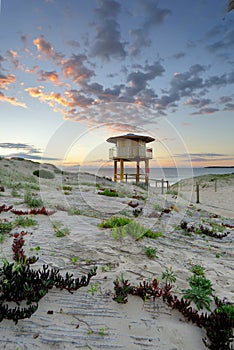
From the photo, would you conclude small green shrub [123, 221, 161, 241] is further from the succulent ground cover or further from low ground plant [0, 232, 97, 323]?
low ground plant [0, 232, 97, 323]

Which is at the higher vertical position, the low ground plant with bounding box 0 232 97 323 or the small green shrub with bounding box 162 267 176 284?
the low ground plant with bounding box 0 232 97 323

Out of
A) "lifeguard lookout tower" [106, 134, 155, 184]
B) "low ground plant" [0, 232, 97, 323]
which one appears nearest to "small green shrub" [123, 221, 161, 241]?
"low ground plant" [0, 232, 97, 323]

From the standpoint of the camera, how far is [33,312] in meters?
2.69

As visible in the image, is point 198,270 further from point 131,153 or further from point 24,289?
point 131,153

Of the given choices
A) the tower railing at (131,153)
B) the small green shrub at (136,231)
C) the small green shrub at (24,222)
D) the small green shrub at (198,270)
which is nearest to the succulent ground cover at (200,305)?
the small green shrub at (198,270)

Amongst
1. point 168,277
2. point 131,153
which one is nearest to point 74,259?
point 168,277

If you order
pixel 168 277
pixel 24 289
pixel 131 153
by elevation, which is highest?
pixel 131 153

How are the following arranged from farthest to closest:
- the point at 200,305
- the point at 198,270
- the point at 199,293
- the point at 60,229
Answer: the point at 60,229 < the point at 198,270 < the point at 199,293 < the point at 200,305

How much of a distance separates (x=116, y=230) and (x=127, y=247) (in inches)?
26.0

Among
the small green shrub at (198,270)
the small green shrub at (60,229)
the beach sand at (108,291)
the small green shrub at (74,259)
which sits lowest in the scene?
the small green shrub at (198,270)

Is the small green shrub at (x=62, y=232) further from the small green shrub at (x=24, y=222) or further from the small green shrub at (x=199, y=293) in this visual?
the small green shrub at (x=199, y=293)

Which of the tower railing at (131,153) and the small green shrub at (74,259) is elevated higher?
the tower railing at (131,153)

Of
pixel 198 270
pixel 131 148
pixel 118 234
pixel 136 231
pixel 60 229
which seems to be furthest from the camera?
pixel 131 148

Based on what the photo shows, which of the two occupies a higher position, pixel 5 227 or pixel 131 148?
pixel 131 148
